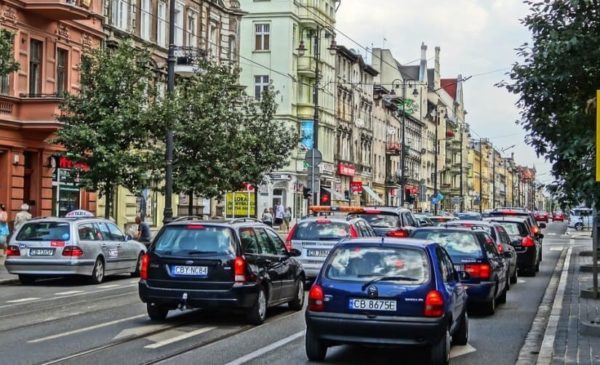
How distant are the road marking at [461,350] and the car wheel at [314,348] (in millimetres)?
1680

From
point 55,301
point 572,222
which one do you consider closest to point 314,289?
point 55,301

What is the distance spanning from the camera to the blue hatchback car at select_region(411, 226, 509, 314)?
635 inches

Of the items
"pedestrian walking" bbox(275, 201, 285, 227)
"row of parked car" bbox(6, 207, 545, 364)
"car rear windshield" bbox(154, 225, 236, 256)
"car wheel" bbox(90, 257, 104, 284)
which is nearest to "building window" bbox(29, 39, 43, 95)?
"row of parked car" bbox(6, 207, 545, 364)

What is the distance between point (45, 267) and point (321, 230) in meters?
6.14

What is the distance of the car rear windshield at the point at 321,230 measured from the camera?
2088 centimetres

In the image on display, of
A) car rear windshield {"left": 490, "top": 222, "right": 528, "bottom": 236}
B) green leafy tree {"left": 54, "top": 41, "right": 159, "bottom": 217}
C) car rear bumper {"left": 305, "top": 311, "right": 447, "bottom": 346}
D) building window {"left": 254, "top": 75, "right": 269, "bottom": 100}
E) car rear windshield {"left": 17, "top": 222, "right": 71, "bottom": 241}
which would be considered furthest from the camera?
building window {"left": 254, "top": 75, "right": 269, "bottom": 100}

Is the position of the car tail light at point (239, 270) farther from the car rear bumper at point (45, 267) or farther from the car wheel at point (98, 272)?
the car wheel at point (98, 272)

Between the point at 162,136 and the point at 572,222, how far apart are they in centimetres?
6780

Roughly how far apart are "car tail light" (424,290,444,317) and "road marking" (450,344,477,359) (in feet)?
4.55

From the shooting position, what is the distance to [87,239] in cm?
2223

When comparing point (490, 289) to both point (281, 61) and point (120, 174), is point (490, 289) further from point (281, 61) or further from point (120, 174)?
point (281, 61)

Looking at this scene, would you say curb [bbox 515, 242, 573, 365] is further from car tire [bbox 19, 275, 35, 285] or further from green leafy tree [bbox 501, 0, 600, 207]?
car tire [bbox 19, 275, 35, 285]

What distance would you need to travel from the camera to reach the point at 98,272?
2267 cm

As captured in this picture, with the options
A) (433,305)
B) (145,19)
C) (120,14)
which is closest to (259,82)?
(145,19)
